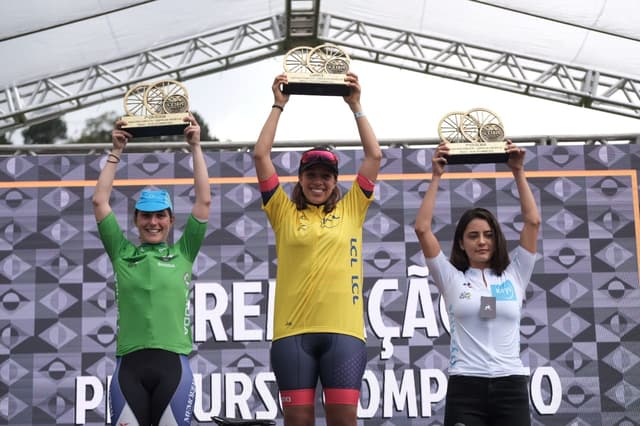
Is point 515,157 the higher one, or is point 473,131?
point 473,131

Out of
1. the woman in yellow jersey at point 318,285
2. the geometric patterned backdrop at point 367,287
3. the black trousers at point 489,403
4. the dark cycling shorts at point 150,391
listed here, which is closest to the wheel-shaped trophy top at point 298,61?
the woman in yellow jersey at point 318,285

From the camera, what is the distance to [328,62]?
391 centimetres

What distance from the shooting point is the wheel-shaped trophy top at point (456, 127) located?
413cm

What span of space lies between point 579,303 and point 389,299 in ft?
3.57

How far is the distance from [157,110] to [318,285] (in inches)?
42.7

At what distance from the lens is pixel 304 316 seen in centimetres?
352

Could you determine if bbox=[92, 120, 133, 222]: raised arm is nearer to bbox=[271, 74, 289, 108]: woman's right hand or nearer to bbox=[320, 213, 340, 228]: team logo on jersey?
bbox=[271, 74, 289, 108]: woman's right hand

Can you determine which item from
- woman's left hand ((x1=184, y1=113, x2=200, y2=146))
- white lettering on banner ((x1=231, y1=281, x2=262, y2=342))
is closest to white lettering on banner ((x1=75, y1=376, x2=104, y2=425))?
white lettering on banner ((x1=231, y1=281, x2=262, y2=342))

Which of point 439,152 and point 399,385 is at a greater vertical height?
point 439,152

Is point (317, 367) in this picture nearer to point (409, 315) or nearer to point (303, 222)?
point (303, 222)

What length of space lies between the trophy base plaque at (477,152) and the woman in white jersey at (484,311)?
0.28 ft

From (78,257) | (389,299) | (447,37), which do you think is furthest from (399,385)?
(447,37)

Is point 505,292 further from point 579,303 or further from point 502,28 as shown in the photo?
point 502,28

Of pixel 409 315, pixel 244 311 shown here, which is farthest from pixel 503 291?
pixel 244 311
